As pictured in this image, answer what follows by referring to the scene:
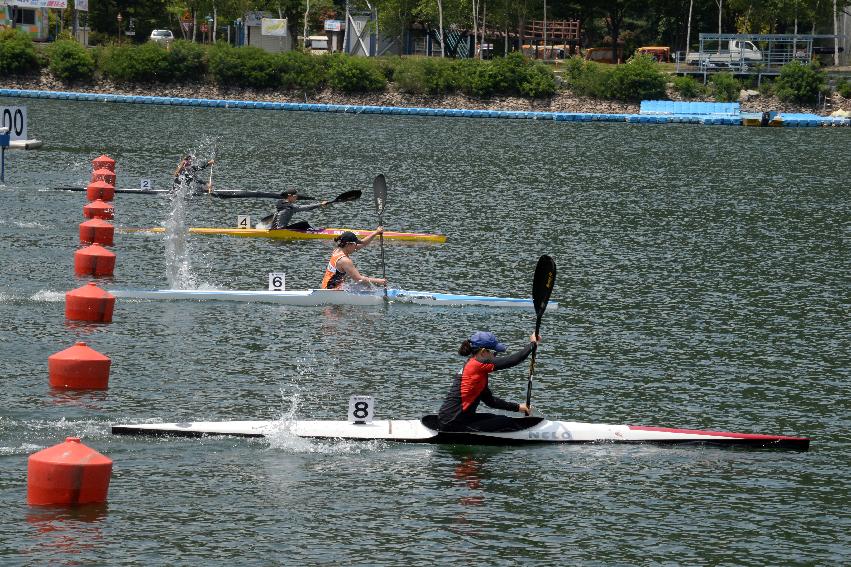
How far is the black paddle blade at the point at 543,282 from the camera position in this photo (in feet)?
69.9

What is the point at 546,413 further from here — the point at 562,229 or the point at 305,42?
the point at 305,42

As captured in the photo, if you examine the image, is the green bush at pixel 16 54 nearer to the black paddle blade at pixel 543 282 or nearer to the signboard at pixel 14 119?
the signboard at pixel 14 119

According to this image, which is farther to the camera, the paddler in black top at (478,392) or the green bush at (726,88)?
the green bush at (726,88)

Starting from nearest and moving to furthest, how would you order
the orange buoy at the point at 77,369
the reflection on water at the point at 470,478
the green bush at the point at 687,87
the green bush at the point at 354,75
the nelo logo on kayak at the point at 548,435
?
A: the reflection on water at the point at 470,478, the nelo logo on kayak at the point at 548,435, the orange buoy at the point at 77,369, the green bush at the point at 687,87, the green bush at the point at 354,75

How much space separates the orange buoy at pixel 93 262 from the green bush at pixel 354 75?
259 ft

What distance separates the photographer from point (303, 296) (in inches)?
1214

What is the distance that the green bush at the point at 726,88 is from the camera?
108 metres

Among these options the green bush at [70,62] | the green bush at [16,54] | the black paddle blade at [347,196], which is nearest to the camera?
the black paddle blade at [347,196]

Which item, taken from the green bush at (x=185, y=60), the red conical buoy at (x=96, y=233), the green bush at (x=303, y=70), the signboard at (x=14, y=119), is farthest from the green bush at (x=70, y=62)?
the red conical buoy at (x=96, y=233)

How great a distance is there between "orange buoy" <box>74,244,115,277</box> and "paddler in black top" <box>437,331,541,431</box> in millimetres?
15066

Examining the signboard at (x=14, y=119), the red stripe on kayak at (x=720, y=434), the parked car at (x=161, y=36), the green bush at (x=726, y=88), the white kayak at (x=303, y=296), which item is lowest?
the red stripe on kayak at (x=720, y=434)

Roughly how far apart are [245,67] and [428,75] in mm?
15040

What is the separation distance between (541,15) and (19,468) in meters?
110

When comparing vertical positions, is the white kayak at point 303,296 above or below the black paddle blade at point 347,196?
below
